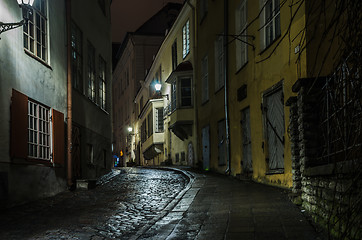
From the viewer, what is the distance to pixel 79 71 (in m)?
14.7

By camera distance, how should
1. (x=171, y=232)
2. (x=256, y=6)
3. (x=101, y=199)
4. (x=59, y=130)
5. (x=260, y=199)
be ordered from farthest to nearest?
(x=256, y=6), (x=59, y=130), (x=101, y=199), (x=260, y=199), (x=171, y=232)

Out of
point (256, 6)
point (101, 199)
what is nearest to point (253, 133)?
point (256, 6)

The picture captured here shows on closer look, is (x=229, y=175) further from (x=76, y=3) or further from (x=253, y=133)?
(x=76, y=3)

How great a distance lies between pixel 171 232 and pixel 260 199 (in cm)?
329

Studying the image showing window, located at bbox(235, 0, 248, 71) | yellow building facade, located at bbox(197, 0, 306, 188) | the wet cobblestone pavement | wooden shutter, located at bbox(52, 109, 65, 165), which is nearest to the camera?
the wet cobblestone pavement

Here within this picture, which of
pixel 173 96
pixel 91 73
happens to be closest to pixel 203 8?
pixel 173 96

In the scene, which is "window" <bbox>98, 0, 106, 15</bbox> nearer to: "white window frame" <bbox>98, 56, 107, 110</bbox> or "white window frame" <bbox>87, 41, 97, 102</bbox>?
"white window frame" <bbox>98, 56, 107, 110</bbox>

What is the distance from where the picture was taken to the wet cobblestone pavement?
21.7 feet

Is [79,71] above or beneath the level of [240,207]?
above

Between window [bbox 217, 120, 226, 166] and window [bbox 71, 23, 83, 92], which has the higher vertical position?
window [bbox 71, 23, 83, 92]

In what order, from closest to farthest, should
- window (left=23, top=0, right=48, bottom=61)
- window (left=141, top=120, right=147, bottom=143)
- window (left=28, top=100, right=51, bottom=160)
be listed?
1. window (left=28, top=100, right=51, bottom=160)
2. window (left=23, top=0, right=48, bottom=61)
3. window (left=141, top=120, right=147, bottom=143)

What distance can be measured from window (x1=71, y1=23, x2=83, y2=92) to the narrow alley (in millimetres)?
4418

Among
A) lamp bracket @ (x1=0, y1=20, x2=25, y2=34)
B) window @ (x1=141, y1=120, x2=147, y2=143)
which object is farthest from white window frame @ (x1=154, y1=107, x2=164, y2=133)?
lamp bracket @ (x1=0, y1=20, x2=25, y2=34)

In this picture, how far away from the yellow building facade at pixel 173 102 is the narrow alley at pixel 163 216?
1302 cm
